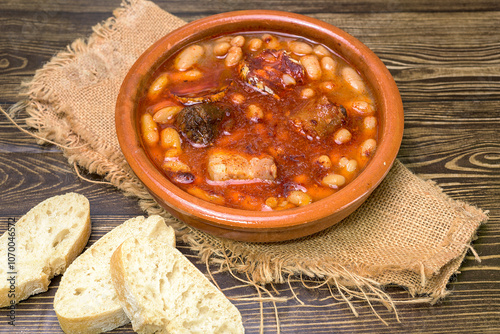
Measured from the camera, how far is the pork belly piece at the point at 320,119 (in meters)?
2.36

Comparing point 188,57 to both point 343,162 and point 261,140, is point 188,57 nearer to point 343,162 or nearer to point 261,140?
point 261,140

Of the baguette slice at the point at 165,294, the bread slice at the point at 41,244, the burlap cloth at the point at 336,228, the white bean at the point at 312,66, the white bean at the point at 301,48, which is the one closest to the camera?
the baguette slice at the point at 165,294

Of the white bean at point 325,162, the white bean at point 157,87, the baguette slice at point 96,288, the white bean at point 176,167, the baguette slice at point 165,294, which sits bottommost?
the baguette slice at point 96,288

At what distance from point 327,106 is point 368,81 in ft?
1.12

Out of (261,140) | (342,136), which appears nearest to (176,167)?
(261,140)

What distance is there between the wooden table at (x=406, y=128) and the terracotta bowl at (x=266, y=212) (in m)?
0.33

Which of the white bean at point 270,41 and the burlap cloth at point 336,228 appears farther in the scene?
the white bean at point 270,41

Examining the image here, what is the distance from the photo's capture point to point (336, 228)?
242 cm

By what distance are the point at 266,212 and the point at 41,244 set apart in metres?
1.00

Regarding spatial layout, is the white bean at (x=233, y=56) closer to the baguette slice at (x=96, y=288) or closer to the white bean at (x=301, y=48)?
the white bean at (x=301, y=48)

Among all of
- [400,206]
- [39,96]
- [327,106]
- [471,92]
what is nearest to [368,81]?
[327,106]

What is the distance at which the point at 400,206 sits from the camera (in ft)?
8.05

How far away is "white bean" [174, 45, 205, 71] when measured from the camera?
2637mm

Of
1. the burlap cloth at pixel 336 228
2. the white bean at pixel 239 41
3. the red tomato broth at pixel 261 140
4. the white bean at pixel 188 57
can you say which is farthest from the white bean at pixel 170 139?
the white bean at pixel 239 41
